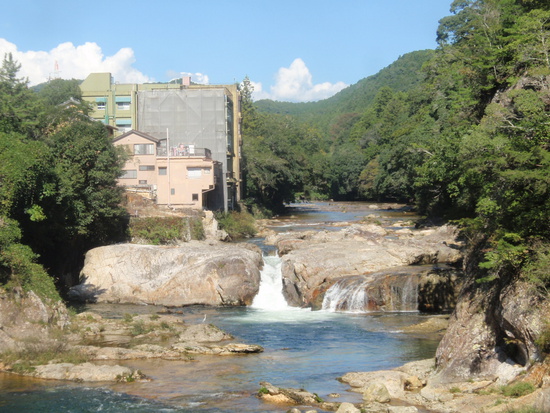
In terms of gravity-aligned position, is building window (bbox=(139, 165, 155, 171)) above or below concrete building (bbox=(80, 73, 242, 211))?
below

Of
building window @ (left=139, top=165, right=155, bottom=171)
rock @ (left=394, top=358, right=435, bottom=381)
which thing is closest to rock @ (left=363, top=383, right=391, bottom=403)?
rock @ (left=394, top=358, right=435, bottom=381)

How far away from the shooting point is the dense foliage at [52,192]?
1134 inches

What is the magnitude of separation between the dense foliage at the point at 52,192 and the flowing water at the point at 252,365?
210 inches

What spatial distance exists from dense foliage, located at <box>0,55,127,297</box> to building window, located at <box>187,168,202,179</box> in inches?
492

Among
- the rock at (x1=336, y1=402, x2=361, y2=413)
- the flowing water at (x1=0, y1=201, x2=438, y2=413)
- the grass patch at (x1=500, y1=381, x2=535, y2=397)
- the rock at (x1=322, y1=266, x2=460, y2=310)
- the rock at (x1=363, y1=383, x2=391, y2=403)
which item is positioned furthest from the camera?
the rock at (x1=322, y1=266, x2=460, y2=310)

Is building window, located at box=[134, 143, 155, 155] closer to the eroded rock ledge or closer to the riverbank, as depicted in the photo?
the riverbank

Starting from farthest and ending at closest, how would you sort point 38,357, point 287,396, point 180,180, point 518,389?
point 180,180 < point 38,357 < point 287,396 < point 518,389

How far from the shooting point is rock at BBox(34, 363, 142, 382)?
837 inches

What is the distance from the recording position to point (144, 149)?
196 feet

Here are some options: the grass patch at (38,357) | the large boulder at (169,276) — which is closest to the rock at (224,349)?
the grass patch at (38,357)

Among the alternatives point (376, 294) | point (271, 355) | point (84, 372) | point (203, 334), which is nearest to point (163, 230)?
point (376, 294)

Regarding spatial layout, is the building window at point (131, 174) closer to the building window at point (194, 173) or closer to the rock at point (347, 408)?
the building window at point (194, 173)

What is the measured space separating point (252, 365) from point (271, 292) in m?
13.2

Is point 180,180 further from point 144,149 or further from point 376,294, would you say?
point 376,294
